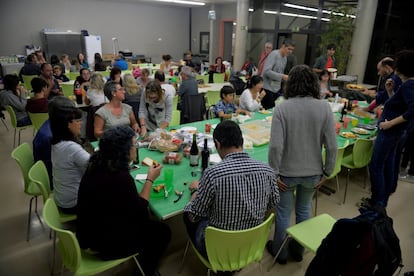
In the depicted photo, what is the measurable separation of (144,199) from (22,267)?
1.41m

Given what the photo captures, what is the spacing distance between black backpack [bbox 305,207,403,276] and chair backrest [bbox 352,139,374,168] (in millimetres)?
1732

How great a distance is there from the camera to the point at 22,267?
233 cm

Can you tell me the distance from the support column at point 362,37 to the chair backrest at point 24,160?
23.1 feet

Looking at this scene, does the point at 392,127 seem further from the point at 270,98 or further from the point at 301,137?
the point at 270,98

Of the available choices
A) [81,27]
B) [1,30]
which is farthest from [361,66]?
[1,30]

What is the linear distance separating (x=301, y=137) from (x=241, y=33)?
28.4 ft

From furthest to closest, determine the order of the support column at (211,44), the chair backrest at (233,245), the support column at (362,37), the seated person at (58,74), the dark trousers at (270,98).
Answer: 1. the support column at (211,44)
2. the support column at (362,37)
3. the seated person at (58,74)
4. the dark trousers at (270,98)
5. the chair backrest at (233,245)

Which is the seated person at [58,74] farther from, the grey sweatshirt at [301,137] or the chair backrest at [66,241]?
the grey sweatshirt at [301,137]

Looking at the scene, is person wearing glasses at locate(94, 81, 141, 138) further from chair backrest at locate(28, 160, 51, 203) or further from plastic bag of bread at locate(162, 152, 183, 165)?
plastic bag of bread at locate(162, 152, 183, 165)

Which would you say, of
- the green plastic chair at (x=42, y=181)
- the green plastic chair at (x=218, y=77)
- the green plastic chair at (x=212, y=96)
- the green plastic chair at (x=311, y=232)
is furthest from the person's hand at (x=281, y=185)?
the green plastic chair at (x=218, y=77)

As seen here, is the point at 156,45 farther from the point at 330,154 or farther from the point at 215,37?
the point at 330,154

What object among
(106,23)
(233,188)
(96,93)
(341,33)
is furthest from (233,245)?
(106,23)

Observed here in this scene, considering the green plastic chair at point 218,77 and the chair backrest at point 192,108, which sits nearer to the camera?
the chair backrest at point 192,108

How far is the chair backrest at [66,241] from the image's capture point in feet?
5.12
